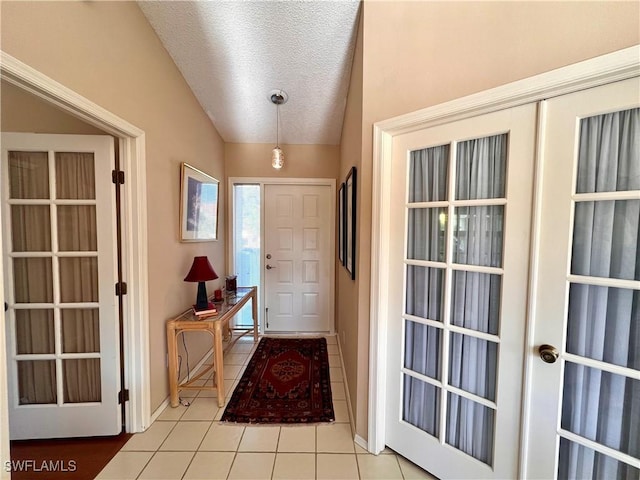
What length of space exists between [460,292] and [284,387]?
1.70 m

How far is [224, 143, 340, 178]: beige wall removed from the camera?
10.4 ft

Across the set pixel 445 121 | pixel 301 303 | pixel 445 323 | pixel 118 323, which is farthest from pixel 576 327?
pixel 301 303

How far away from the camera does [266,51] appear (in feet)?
6.13

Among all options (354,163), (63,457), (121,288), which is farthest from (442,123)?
(63,457)

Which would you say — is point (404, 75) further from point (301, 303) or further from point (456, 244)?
point (301, 303)

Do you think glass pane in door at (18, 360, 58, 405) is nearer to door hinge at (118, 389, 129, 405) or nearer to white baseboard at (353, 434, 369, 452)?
door hinge at (118, 389, 129, 405)

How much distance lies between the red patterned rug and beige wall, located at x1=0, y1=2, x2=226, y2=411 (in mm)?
598

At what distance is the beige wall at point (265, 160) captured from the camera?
10.4 ft

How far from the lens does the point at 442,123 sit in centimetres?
124

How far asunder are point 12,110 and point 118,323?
147 cm

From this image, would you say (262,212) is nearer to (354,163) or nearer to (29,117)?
(354,163)

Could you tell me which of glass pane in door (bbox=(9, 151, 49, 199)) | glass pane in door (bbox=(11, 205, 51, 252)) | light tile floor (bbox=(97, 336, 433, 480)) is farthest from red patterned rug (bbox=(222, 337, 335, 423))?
glass pane in door (bbox=(9, 151, 49, 199))

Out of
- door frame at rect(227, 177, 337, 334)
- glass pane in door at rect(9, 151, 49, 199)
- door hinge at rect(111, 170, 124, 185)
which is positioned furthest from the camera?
door frame at rect(227, 177, 337, 334)

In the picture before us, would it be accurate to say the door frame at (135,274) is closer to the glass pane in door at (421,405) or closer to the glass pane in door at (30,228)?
the glass pane in door at (30,228)
